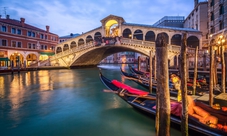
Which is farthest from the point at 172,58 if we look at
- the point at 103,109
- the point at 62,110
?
the point at 62,110

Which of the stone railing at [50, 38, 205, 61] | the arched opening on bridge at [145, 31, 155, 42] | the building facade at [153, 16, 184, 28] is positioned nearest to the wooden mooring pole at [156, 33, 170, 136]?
the stone railing at [50, 38, 205, 61]

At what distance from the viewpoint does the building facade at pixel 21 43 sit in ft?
52.9

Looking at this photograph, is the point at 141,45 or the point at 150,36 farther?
the point at 150,36

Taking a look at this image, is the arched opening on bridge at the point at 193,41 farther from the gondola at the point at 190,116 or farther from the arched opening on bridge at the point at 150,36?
the gondola at the point at 190,116

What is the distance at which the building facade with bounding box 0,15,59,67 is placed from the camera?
52.9 feet

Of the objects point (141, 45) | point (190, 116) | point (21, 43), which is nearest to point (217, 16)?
point (141, 45)

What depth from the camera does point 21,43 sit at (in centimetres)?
1805

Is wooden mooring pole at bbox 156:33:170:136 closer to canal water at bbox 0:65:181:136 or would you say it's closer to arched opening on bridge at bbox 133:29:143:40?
canal water at bbox 0:65:181:136

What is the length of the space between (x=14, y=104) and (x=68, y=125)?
9.22 feet

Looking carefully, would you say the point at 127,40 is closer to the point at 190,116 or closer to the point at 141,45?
the point at 141,45

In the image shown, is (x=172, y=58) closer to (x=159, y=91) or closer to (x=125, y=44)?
(x=125, y=44)

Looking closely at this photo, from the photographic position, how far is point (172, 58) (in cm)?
1217

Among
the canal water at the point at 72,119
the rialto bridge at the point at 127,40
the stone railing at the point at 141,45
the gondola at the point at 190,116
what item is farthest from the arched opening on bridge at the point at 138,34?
the gondola at the point at 190,116

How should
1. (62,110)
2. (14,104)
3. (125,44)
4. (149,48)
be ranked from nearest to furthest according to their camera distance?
(62,110)
(14,104)
(149,48)
(125,44)
